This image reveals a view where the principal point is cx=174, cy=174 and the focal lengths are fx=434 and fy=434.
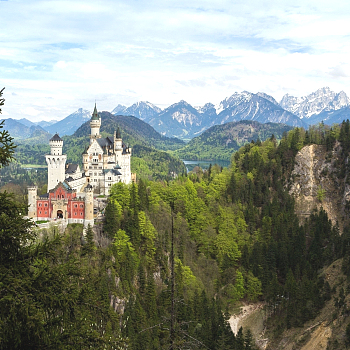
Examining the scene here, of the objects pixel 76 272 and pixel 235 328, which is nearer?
pixel 76 272

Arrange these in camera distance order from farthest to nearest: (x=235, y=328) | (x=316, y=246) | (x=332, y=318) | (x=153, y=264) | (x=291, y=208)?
(x=291, y=208) < (x=316, y=246) < (x=153, y=264) < (x=235, y=328) < (x=332, y=318)

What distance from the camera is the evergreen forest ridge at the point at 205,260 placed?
46.2 feet

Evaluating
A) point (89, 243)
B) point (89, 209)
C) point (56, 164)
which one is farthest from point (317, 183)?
point (89, 243)

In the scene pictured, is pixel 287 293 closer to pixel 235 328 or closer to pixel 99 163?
pixel 235 328

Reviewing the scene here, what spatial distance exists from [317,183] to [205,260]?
51.8 metres

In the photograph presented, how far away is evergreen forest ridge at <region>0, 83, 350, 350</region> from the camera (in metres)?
14.1

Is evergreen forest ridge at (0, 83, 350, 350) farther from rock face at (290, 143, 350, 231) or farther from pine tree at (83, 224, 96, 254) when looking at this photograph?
rock face at (290, 143, 350, 231)

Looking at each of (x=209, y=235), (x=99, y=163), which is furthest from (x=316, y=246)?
(x=99, y=163)

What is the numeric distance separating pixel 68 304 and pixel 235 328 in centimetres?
6107

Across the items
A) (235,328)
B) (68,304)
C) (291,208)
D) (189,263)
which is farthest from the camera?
(291,208)

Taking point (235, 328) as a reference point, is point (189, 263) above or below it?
above

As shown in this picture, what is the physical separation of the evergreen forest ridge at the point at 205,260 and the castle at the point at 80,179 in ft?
14.7

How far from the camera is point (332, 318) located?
62.9 m

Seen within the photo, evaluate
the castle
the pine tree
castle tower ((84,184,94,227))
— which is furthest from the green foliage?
the pine tree
